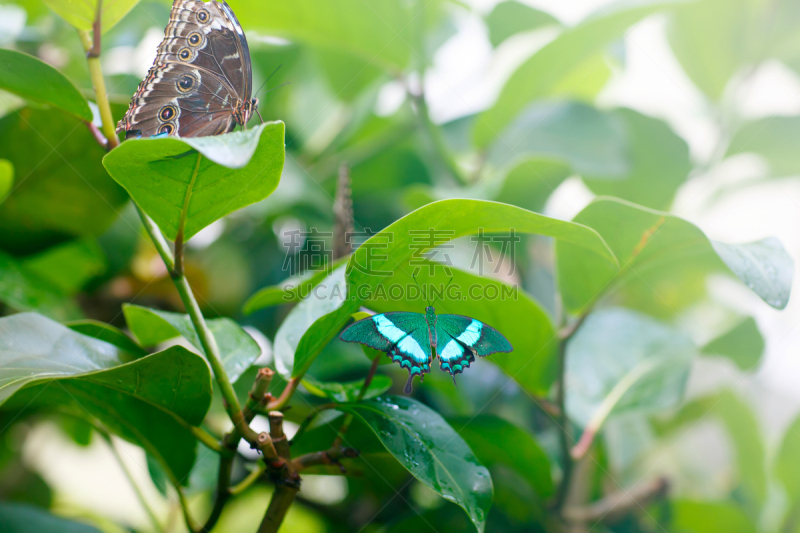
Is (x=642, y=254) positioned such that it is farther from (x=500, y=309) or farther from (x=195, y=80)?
(x=195, y=80)

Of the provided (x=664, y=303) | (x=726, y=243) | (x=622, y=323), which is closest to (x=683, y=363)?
(x=622, y=323)

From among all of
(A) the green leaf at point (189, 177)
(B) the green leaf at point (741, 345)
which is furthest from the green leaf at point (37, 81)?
(B) the green leaf at point (741, 345)

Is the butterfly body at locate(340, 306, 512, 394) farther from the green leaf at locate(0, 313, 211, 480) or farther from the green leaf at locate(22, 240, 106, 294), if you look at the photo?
the green leaf at locate(22, 240, 106, 294)

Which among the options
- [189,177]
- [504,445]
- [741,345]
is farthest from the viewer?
[741,345]

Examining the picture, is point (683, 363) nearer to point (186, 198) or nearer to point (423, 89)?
point (423, 89)

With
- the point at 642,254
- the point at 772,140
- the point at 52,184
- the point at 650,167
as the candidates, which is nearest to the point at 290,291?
the point at 642,254

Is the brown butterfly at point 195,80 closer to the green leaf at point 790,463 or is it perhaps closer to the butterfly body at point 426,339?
the butterfly body at point 426,339
